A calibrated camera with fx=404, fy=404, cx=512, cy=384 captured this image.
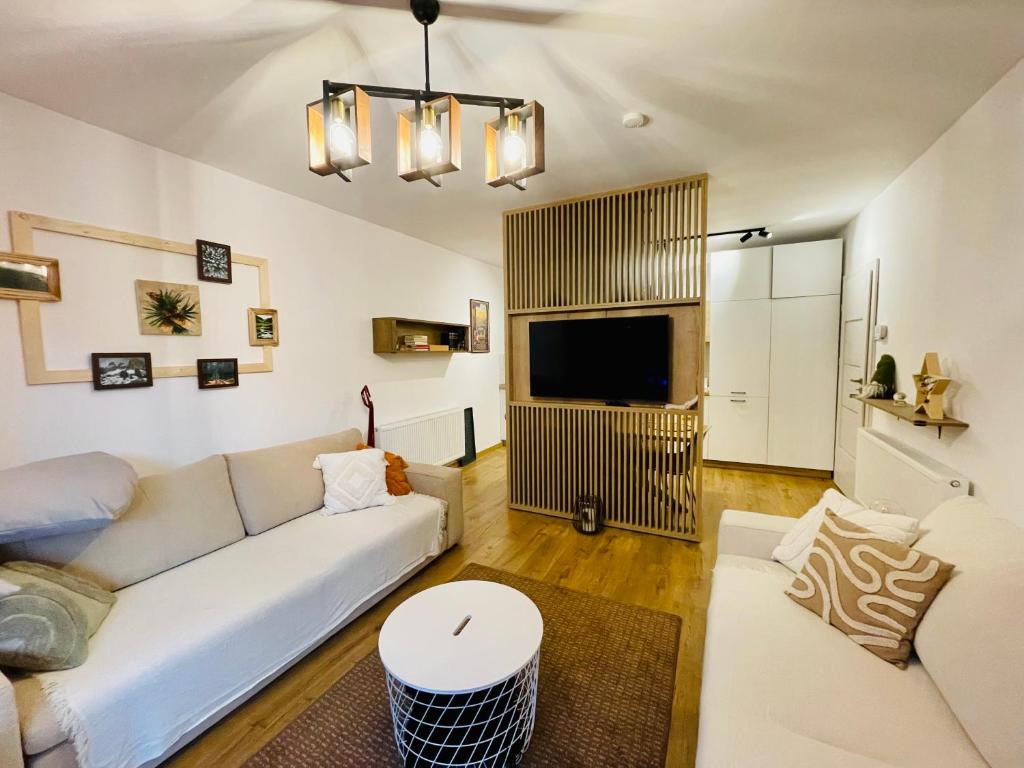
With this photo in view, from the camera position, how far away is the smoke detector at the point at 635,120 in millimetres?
1952

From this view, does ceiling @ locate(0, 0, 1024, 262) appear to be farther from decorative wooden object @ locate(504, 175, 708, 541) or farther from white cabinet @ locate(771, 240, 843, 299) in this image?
white cabinet @ locate(771, 240, 843, 299)

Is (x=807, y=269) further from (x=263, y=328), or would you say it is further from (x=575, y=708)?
(x=263, y=328)

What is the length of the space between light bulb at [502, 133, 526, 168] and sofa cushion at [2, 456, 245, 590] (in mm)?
2202

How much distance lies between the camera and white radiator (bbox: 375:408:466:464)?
369 cm

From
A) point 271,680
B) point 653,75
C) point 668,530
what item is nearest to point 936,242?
point 653,75

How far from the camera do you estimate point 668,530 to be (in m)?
3.05

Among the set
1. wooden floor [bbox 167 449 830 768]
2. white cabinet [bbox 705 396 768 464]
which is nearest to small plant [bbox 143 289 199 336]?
wooden floor [bbox 167 449 830 768]

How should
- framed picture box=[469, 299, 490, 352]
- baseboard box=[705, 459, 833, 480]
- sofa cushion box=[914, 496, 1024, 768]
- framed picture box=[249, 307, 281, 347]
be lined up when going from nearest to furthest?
1. sofa cushion box=[914, 496, 1024, 768]
2. framed picture box=[249, 307, 281, 347]
3. baseboard box=[705, 459, 833, 480]
4. framed picture box=[469, 299, 490, 352]

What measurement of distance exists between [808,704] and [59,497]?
8.52 ft

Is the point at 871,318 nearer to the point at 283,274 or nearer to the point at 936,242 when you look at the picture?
the point at 936,242

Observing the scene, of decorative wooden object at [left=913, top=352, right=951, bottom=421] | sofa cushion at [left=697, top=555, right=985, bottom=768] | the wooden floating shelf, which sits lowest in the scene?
sofa cushion at [left=697, top=555, right=985, bottom=768]

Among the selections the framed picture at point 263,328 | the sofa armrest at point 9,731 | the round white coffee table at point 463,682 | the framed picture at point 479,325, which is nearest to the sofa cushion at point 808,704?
the round white coffee table at point 463,682

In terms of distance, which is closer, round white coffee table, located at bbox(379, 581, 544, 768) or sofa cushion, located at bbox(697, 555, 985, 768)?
sofa cushion, located at bbox(697, 555, 985, 768)

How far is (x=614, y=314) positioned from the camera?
3.17m
